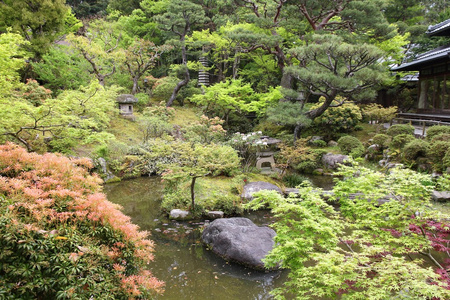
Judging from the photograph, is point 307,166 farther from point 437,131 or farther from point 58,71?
point 58,71

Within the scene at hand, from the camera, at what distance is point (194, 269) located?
17.1ft

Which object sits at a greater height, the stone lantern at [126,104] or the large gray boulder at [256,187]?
the stone lantern at [126,104]

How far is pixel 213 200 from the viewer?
25.1ft

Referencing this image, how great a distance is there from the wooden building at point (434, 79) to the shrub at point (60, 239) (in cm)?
1355

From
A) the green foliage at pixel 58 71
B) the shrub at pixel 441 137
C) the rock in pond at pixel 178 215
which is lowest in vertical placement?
the rock in pond at pixel 178 215

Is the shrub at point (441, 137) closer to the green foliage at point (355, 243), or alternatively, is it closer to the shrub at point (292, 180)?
the shrub at point (292, 180)

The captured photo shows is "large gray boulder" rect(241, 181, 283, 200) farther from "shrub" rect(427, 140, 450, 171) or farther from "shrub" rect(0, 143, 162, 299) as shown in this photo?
"shrub" rect(0, 143, 162, 299)

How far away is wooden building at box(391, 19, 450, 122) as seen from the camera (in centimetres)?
1193

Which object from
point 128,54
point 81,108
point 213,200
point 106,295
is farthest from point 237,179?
point 128,54

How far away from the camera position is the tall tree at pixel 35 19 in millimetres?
11688

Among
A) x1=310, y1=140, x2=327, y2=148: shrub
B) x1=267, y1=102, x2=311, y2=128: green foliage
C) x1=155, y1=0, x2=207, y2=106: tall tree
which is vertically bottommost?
x1=310, y1=140, x2=327, y2=148: shrub

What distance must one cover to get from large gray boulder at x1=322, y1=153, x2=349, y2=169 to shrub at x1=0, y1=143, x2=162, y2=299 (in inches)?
385

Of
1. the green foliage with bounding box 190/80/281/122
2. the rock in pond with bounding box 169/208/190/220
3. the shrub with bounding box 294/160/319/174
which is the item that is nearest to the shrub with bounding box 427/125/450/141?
the shrub with bounding box 294/160/319/174

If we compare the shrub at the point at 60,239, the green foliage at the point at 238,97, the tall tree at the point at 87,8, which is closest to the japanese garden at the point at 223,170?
the shrub at the point at 60,239
